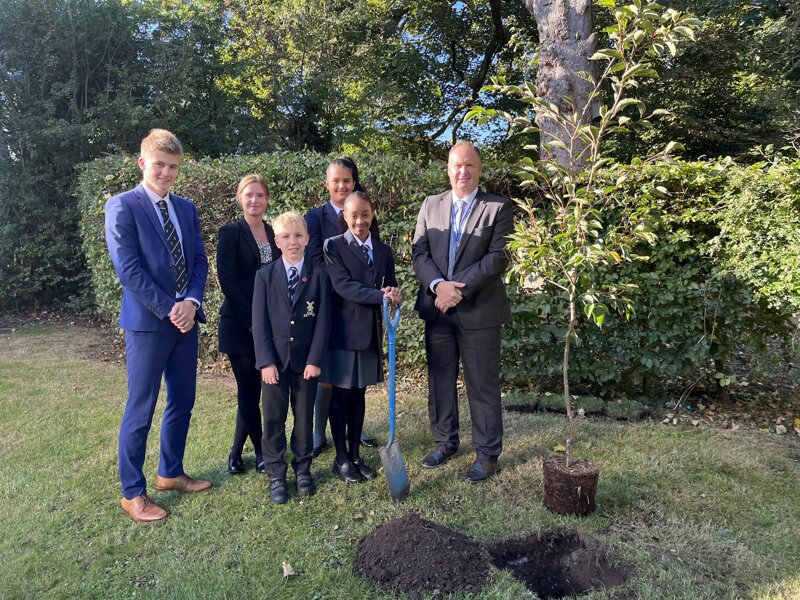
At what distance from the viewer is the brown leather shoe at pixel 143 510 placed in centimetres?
302

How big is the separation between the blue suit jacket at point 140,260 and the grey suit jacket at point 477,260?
1.59 metres

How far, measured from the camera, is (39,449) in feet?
13.2

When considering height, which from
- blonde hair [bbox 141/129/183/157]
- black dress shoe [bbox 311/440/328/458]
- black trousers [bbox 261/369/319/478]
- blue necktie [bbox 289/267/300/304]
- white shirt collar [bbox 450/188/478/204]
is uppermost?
blonde hair [bbox 141/129/183/157]

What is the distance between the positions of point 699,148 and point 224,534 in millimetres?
12694

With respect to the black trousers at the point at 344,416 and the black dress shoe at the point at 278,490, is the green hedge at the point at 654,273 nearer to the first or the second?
the black trousers at the point at 344,416

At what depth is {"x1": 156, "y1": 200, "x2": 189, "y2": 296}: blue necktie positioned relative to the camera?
10.2 ft

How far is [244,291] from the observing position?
3.49m

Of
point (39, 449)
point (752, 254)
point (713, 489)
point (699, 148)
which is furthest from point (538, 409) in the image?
Result: point (699, 148)

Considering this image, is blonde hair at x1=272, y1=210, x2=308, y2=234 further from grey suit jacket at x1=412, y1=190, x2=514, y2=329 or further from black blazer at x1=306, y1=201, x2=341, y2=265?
grey suit jacket at x1=412, y1=190, x2=514, y2=329

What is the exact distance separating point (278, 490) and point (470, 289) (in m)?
1.68

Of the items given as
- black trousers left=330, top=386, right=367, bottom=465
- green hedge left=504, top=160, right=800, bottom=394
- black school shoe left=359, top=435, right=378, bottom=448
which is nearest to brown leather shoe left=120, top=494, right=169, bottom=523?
black trousers left=330, top=386, right=367, bottom=465

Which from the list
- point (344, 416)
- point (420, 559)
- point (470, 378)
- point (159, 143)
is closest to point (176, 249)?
point (159, 143)

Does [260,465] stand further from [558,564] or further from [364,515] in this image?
[558,564]

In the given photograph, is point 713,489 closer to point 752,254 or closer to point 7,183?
point 752,254
